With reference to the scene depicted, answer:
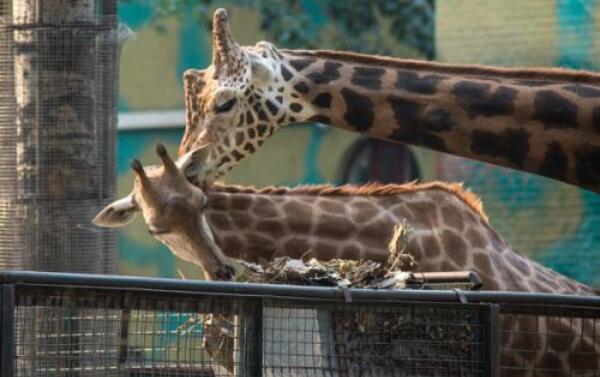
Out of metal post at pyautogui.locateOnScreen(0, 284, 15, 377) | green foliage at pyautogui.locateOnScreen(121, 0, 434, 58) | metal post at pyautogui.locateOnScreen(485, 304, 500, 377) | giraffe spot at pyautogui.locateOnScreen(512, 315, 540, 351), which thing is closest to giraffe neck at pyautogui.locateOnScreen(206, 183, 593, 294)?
giraffe spot at pyautogui.locateOnScreen(512, 315, 540, 351)

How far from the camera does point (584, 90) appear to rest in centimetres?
603

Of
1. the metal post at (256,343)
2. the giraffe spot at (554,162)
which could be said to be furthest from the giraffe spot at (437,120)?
the metal post at (256,343)

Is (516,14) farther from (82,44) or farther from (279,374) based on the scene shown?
(279,374)

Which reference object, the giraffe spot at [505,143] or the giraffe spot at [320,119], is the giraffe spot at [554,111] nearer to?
the giraffe spot at [505,143]

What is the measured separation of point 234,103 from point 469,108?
0.95 m

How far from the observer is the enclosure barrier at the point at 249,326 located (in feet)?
12.4

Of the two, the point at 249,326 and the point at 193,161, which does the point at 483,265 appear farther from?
the point at 249,326

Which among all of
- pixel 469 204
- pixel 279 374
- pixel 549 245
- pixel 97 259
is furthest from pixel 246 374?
pixel 549 245

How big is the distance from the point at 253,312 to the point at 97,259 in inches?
98.0

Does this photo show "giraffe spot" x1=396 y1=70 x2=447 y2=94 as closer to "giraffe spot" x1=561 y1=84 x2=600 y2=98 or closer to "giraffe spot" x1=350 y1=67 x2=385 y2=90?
"giraffe spot" x1=350 y1=67 x2=385 y2=90

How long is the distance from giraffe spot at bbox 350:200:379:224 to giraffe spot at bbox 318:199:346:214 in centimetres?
4

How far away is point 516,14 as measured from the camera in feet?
35.0

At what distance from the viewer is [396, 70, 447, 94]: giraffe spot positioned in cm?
618

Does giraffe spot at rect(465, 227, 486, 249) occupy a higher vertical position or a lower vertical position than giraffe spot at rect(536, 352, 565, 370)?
higher
